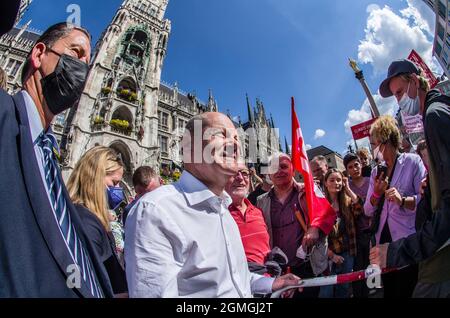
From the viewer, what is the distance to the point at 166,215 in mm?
1311

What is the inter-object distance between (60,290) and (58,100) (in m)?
0.98

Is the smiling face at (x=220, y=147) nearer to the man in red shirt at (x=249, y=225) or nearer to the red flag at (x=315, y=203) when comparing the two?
the man in red shirt at (x=249, y=225)

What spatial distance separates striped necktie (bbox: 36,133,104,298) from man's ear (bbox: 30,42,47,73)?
41 cm

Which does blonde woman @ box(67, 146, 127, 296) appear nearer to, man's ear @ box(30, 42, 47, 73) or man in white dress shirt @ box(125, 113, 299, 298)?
man in white dress shirt @ box(125, 113, 299, 298)

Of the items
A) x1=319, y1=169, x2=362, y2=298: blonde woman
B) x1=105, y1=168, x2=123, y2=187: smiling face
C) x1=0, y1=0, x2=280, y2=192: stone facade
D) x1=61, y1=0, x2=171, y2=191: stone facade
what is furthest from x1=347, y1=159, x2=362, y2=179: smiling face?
x1=61, y1=0, x2=171, y2=191: stone facade

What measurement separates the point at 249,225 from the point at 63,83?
2452mm

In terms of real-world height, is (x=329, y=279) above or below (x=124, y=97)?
below

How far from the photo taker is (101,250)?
2.03m

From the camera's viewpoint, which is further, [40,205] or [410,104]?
[410,104]

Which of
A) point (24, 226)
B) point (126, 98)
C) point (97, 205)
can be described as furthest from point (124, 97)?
point (24, 226)

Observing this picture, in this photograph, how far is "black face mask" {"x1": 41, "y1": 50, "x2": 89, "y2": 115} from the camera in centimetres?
133

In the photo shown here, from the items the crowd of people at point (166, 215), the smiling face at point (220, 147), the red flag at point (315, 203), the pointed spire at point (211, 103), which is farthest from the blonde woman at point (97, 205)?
the pointed spire at point (211, 103)

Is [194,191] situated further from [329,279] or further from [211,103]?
[211,103]
